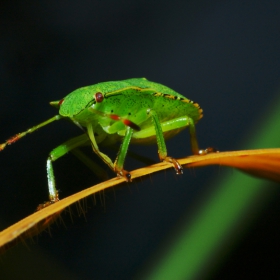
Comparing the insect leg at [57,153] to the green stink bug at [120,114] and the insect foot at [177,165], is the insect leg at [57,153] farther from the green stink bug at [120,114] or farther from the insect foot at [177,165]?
the insect foot at [177,165]

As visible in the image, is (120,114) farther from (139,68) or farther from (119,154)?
(139,68)

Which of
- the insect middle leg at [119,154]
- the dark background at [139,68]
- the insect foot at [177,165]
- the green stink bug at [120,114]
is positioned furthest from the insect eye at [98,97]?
the dark background at [139,68]

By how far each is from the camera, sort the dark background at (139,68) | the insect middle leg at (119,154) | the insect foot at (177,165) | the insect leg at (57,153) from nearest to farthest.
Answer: the insect foot at (177,165)
the insect middle leg at (119,154)
the insect leg at (57,153)
the dark background at (139,68)

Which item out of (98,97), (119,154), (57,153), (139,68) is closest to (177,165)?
(119,154)

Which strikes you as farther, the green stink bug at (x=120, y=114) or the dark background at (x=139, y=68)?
the dark background at (x=139, y=68)

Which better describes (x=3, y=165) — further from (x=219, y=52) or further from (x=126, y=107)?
(x=219, y=52)

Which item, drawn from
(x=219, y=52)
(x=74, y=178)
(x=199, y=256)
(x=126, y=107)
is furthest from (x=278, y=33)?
(x=199, y=256)
